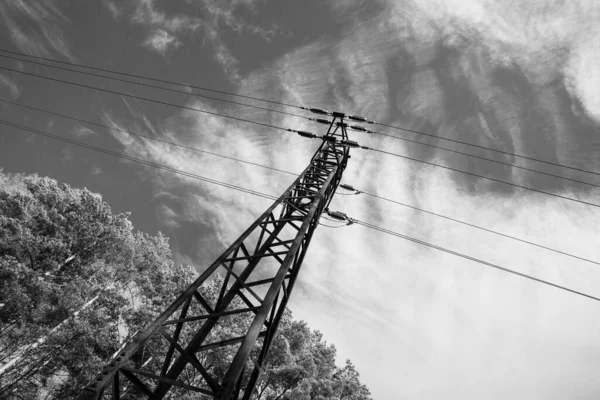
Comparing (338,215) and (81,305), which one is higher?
(338,215)

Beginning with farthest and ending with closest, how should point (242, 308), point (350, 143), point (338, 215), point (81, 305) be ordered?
point (81, 305) → point (350, 143) → point (338, 215) → point (242, 308)

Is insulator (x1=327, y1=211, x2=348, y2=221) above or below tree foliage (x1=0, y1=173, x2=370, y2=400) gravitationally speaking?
above

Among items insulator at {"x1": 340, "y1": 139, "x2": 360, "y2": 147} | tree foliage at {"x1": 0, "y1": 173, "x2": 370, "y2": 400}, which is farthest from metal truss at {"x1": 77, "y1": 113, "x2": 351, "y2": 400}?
tree foliage at {"x1": 0, "y1": 173, "x2": 370, "y2": 400}

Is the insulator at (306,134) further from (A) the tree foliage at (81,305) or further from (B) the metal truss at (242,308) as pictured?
(A) the tree foliage at (81,305)

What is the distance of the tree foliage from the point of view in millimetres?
13789

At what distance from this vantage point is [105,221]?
18.0 metres

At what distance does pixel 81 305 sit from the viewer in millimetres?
14969

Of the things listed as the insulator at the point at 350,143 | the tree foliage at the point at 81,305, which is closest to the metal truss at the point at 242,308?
the insulator at the point at 350,143

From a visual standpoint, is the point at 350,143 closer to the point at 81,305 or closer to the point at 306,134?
the point at 306,134

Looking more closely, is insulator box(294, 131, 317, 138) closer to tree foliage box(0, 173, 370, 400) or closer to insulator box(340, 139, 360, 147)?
insulator box(340, 139, 360, 147)

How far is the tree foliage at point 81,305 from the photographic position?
13.8 meters

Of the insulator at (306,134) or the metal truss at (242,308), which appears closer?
the metal truss at (242,308)

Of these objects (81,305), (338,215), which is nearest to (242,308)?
(338,215)

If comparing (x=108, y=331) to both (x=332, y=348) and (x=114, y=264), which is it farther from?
(x=332, y=348)
